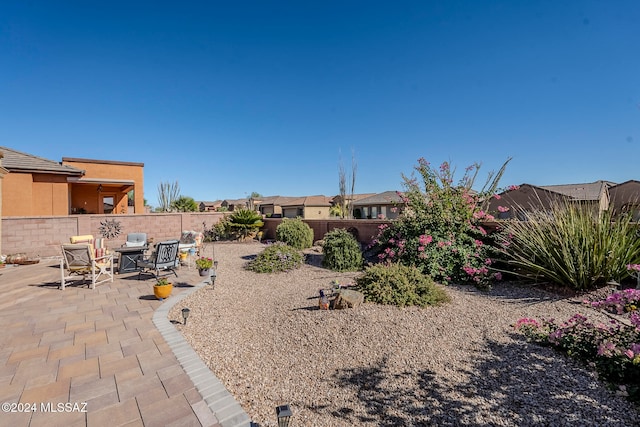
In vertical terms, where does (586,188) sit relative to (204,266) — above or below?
above

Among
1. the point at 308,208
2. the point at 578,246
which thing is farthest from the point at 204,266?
the point at 308,208

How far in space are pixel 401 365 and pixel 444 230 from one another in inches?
190

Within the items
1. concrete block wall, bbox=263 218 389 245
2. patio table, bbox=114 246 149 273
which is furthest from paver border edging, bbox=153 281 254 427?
concrete block wall, bbox=263 218 389 245

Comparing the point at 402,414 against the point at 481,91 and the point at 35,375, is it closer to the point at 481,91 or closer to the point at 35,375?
the point at 35,375

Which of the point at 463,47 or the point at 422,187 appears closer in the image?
the point at 422,187

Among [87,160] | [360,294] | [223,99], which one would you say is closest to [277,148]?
[223,99]

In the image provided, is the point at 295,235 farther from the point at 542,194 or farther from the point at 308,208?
the point at 308,208

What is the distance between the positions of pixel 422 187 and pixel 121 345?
7608mm

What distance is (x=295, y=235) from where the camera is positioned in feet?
40.0

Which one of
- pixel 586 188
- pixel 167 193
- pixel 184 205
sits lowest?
pixel 184 205

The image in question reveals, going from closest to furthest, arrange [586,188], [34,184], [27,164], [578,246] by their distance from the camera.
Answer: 1. [578,246]
2. [27,164]
3. [34,184]
4. [586,188]

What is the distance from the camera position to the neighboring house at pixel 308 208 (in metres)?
38.0

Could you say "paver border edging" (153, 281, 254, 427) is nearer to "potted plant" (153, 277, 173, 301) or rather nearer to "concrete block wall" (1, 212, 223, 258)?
"potted plant" (153, 277, 173, 301)

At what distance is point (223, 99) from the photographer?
14.8 meters
